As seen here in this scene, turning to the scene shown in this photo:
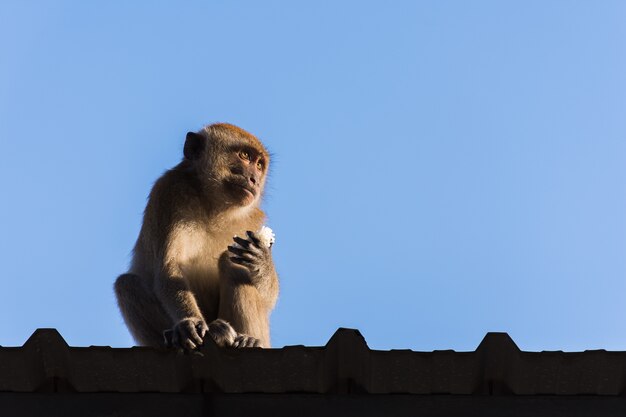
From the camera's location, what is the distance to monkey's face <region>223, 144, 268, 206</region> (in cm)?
833

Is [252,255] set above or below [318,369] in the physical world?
Answer: above

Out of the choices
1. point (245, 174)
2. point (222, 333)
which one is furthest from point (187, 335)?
point (245, 174)

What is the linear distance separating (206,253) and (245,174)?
2.60ft

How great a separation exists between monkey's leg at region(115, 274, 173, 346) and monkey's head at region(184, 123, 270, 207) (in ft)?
3.36

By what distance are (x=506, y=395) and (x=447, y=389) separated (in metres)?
0.25

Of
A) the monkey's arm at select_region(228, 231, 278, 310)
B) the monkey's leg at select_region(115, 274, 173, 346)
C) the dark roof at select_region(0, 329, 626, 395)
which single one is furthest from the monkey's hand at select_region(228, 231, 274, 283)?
the dark roof at select_region(0, 329, 626, 395)

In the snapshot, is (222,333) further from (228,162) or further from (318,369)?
(228,162)

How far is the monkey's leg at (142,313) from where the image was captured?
758cm

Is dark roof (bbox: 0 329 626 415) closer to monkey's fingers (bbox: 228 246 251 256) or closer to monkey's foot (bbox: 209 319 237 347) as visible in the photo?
monkey's foot (bbox: 209 319 237 347)

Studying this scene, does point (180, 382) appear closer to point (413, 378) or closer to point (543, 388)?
point (413, 378)

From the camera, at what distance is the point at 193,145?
8.76 meters

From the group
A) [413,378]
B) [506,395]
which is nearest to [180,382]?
[413,378]

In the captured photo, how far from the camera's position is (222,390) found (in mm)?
4715

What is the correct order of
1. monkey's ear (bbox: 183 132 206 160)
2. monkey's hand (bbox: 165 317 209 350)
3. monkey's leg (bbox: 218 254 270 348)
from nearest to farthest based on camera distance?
monkey's hand (bbox: 165 317 209 350)
monkey's leg (bbox: 218 254 270 348)
monkey's ear (bbox: 183 132 206 160)
